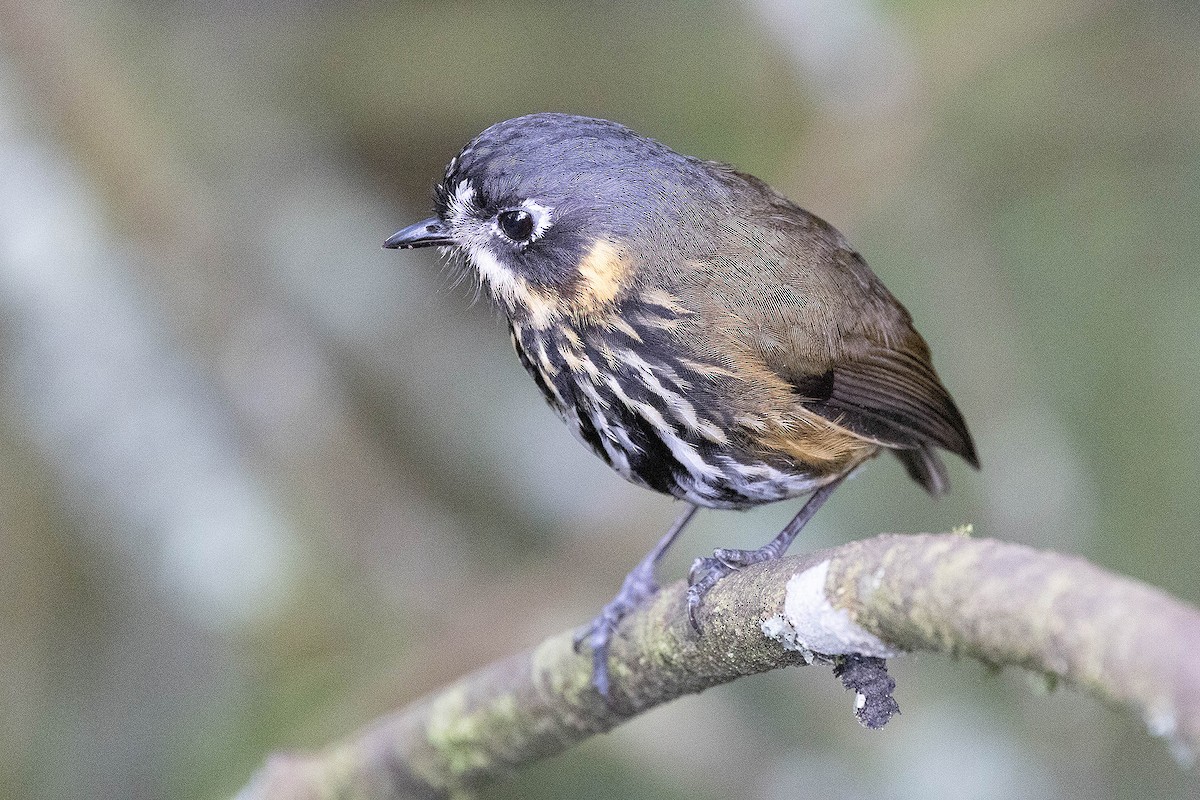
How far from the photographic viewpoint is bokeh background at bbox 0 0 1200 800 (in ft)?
12.9

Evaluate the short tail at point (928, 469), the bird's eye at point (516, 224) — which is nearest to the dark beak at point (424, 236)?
the bird's eye at point (516, 224)

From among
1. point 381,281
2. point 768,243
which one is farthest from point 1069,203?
point 381,281

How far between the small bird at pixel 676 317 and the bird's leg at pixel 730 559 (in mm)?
10

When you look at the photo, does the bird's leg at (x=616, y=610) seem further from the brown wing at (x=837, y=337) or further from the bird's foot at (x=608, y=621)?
the brown wing at (x=837, y=337)

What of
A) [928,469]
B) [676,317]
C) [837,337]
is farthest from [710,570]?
[928,469]

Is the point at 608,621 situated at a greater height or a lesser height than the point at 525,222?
lesser

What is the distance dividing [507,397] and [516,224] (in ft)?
6.40

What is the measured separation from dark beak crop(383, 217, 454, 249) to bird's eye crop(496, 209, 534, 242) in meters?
0.15

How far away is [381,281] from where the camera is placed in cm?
482

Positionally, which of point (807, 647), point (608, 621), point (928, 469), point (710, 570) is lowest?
point (807, 647)

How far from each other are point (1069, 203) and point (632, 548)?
1787 mm

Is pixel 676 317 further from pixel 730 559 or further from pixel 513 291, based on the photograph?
pixel 730 559

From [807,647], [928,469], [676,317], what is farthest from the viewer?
[928,469]

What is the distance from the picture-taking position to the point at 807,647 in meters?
1.91
